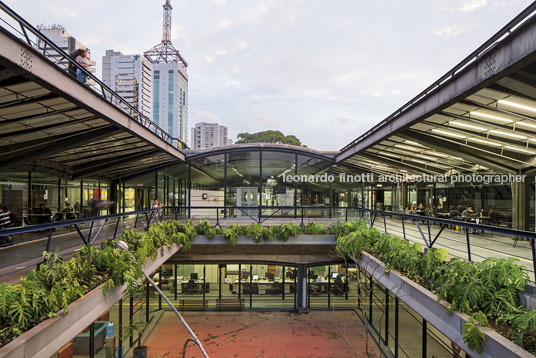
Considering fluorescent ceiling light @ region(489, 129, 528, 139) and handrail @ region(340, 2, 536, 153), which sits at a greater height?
handrail @ region(340, 2, 536, 153)

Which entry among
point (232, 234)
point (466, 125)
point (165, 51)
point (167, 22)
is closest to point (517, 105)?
point (466, 125)

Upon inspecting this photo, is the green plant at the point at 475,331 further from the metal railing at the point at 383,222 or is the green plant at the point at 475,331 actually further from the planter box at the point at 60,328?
the planter box at the point at 60,328

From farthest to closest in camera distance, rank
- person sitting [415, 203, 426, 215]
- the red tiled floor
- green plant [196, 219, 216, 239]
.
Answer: person sitting [415, 203, 426, 215] → green plant [196, 219, 216, 239] → the red tiled floor

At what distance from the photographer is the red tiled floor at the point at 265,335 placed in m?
12.8

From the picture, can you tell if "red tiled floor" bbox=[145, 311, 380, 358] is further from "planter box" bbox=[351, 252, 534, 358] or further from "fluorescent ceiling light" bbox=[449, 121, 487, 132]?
"fluorescent ceiling light" bbox=[449, 121, 487, 132]

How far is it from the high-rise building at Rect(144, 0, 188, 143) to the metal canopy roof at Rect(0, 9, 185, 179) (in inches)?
4874

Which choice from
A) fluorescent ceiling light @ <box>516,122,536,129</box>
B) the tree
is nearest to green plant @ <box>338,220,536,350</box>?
fluorescent ceiling light @ <box>516,122,536,129</box>

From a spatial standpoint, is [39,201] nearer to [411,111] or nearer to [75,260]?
[75,260]

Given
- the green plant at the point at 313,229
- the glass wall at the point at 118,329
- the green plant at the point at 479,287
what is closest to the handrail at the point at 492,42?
the green plant at the point at 479,287

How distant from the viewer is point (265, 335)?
47.5 feet

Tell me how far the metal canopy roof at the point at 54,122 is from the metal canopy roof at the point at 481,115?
8.28m

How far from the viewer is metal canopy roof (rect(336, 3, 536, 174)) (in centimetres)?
588

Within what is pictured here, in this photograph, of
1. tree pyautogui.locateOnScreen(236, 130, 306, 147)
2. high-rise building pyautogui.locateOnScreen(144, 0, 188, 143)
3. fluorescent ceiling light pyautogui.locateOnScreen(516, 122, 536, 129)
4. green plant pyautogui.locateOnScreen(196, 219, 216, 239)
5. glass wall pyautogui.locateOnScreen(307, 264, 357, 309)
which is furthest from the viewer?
high-rise building pyautogui.locateOnScreen(144, 0, 188, 143)

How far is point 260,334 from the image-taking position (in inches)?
575
